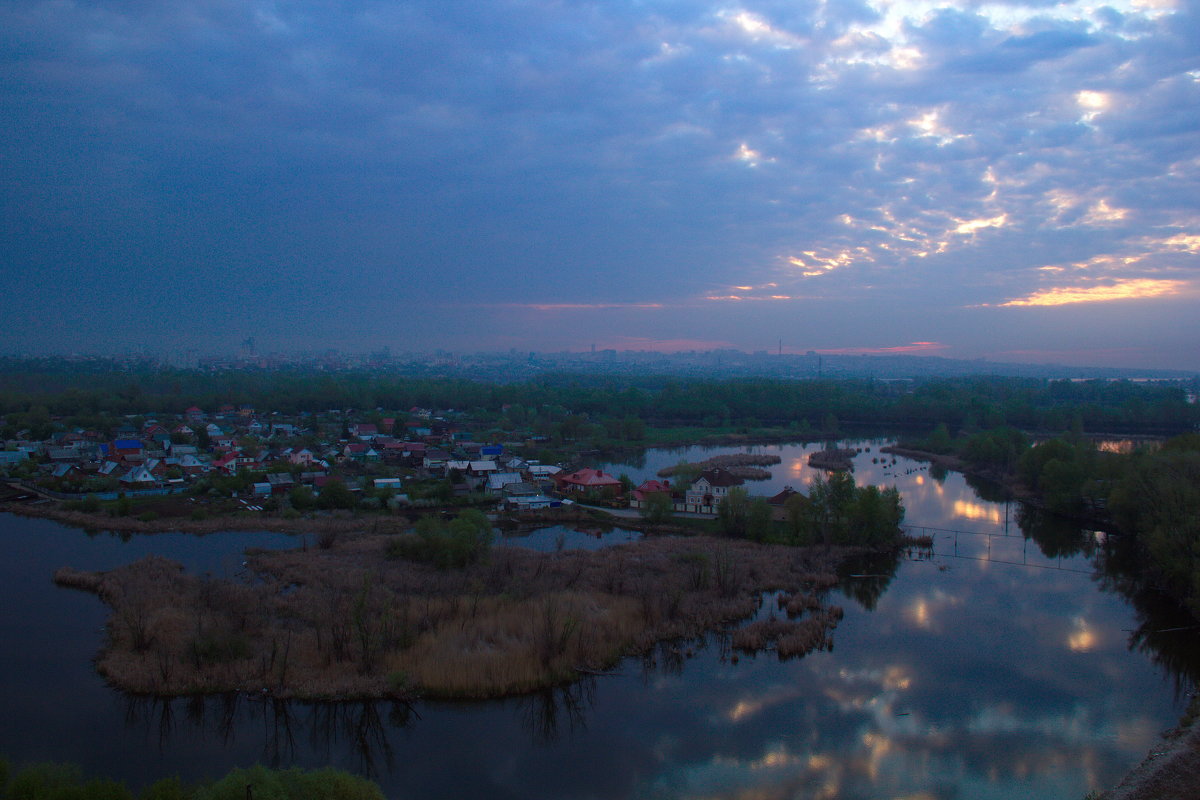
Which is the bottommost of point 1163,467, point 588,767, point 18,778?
point 588,767

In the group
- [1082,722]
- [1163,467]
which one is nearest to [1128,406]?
[1163,467]

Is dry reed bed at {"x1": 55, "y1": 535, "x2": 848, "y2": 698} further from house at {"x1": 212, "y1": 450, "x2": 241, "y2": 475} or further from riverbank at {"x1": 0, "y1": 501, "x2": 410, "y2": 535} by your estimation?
house at {"x1": 212, "y1": 450, "x2": 241, "y2": 475}

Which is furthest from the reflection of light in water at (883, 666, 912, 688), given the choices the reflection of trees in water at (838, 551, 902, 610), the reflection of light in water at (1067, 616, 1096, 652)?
the reflection of light in water at (1067, 616, 1096, 652)

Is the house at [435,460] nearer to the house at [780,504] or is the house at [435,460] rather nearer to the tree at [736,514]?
the tree at [736,514]

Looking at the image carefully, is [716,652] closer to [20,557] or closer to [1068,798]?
[1068,798]

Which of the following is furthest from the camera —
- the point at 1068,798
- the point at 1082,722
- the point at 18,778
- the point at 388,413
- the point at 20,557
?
the point at 388,413

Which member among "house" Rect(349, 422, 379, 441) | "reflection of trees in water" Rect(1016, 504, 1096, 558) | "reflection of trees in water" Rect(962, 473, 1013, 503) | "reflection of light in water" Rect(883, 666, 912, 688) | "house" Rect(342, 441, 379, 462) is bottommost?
"reflection of light in water" Rect(883, 666, 912, 688)
